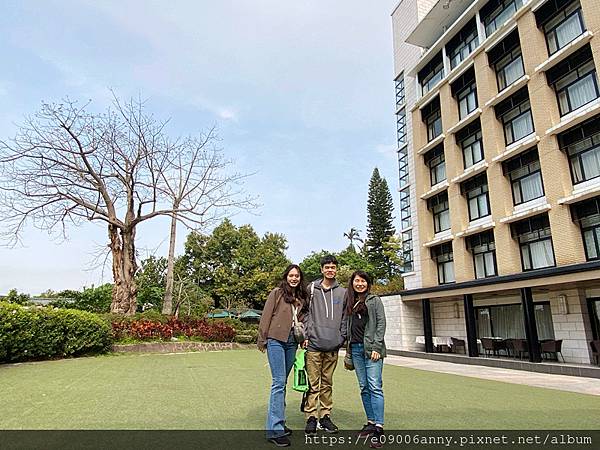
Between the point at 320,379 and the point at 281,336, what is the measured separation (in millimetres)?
618

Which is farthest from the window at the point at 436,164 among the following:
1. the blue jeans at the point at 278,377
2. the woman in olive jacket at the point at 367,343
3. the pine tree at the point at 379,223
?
the pine tree at the point at 379,223

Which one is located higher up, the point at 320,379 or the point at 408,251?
the point at 408,251

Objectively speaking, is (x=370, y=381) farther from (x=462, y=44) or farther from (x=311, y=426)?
(x=462, y=44)

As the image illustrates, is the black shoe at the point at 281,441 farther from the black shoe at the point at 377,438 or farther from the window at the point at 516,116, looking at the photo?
the window at the point at 516,116

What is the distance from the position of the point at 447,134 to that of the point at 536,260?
253 inches

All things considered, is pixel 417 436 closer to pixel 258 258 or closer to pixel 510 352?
pixel 510 352

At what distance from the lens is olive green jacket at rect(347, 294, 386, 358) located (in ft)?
11.9

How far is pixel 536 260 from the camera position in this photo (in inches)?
520

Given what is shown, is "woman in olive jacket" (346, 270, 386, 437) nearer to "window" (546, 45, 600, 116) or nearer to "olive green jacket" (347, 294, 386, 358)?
"olive green jacket" (347, 294, 386, 358)

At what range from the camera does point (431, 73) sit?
19.1m

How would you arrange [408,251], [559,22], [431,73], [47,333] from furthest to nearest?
[408,251], [431,73], [559,22], [47,333]

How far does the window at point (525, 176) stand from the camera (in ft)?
44.1

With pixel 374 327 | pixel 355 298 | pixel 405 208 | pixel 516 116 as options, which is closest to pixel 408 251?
pixel 405 208

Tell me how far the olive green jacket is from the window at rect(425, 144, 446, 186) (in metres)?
15.4
